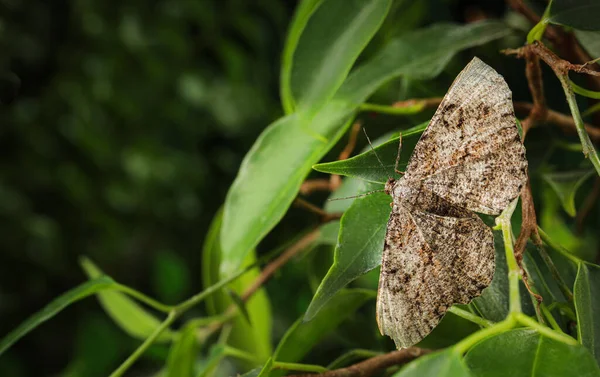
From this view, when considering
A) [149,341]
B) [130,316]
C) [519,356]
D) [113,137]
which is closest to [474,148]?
[519,356]

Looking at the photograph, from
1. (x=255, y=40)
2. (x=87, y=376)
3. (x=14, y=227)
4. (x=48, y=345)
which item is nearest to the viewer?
(x=87, y=376)

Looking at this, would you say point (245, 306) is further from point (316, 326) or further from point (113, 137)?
point (113, 137)

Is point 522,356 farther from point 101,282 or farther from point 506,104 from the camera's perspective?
point 101,282

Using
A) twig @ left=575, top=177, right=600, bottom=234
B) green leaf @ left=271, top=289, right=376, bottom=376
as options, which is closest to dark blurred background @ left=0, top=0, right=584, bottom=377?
twig @ left=575, top=177, right=600, bottom=234

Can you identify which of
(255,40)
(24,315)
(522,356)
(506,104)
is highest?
(255,40)

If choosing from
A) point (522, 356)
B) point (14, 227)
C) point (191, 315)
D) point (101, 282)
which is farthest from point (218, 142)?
point (522, 356)
